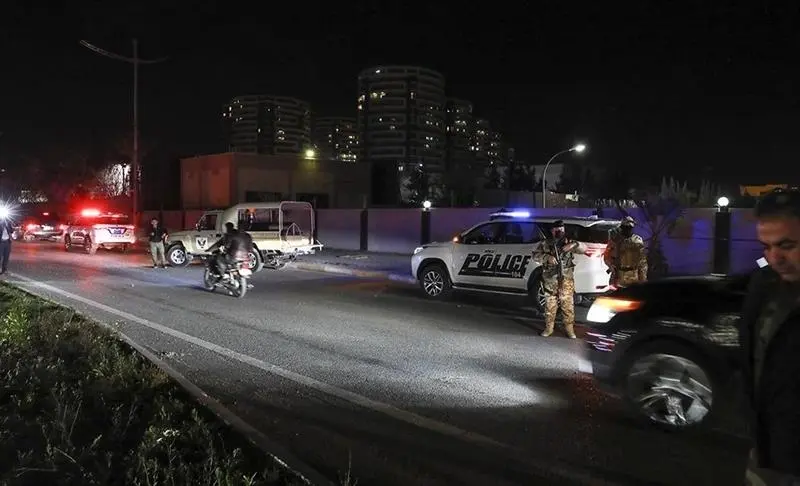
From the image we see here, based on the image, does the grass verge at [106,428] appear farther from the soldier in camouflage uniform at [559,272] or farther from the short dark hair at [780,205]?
the soldier in camouflage uniform at [559,272]

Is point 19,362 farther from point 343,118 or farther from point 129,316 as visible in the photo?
point 343,118

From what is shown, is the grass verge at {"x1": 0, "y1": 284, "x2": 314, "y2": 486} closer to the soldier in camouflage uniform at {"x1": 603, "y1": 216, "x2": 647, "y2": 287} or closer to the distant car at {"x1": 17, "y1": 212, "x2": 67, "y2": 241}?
the soldier in camouflage uniform at {"x1": 603, "y1": 216, "x2": 647, "y2": 287}

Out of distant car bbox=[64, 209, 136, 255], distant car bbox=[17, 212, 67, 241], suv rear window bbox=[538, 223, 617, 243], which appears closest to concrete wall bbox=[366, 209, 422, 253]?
distant car bbox=[64, 209, 136, 255]

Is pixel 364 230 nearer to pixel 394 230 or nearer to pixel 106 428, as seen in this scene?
pixel 394 230

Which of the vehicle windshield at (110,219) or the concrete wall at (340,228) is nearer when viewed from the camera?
the vehicle windshield at (110,219)

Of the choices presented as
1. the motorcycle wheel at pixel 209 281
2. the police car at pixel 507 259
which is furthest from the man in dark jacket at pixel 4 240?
the police car at pixel 507 259

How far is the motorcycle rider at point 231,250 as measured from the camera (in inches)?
555

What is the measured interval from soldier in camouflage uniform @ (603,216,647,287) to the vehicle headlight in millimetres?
3458

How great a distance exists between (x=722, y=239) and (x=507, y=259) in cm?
752

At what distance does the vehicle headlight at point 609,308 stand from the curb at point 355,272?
10.7 meters

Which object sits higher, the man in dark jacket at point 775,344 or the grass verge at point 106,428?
the man in dark jacket at point 775,344

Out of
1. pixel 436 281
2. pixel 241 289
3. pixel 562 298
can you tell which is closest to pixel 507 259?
pixel 436 281

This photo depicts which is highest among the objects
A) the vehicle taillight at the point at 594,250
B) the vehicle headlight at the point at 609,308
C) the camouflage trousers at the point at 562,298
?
the vehicle taillight at the point at 594,250

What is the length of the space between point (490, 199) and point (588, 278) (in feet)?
169
